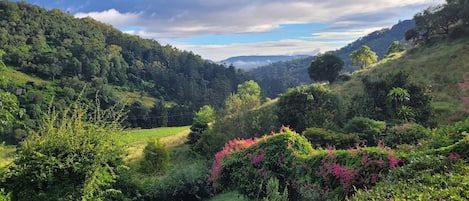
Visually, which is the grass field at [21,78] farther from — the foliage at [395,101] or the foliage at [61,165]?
the foliage at [61,165]

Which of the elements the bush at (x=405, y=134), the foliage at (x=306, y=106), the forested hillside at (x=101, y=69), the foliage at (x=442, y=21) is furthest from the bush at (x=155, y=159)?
the forested hillside at (x=101, y=69)

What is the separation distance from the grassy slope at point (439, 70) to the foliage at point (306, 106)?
22.0 feet

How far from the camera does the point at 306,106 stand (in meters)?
27.6

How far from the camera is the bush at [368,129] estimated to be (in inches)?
762

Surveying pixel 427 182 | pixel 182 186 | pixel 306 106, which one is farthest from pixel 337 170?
pixel 306 106

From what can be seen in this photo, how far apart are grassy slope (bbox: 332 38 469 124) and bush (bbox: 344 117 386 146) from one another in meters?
7.93

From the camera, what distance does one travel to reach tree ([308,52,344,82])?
50.7 metres

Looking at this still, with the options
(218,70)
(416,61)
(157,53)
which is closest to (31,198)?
(416,61)

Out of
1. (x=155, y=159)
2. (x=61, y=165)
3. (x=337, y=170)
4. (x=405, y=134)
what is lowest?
(x=155, y=159)

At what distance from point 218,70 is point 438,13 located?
79.1 m

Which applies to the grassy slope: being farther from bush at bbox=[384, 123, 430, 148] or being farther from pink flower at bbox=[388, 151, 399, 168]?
pink flower at bbox=[388, 151, 399, 168]

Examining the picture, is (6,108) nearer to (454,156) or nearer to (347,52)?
(454,156)

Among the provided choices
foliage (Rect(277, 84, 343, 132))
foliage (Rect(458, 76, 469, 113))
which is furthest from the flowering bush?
foliage (Rect(458, 76, 469, 113))

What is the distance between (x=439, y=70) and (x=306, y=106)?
56.3 feet
